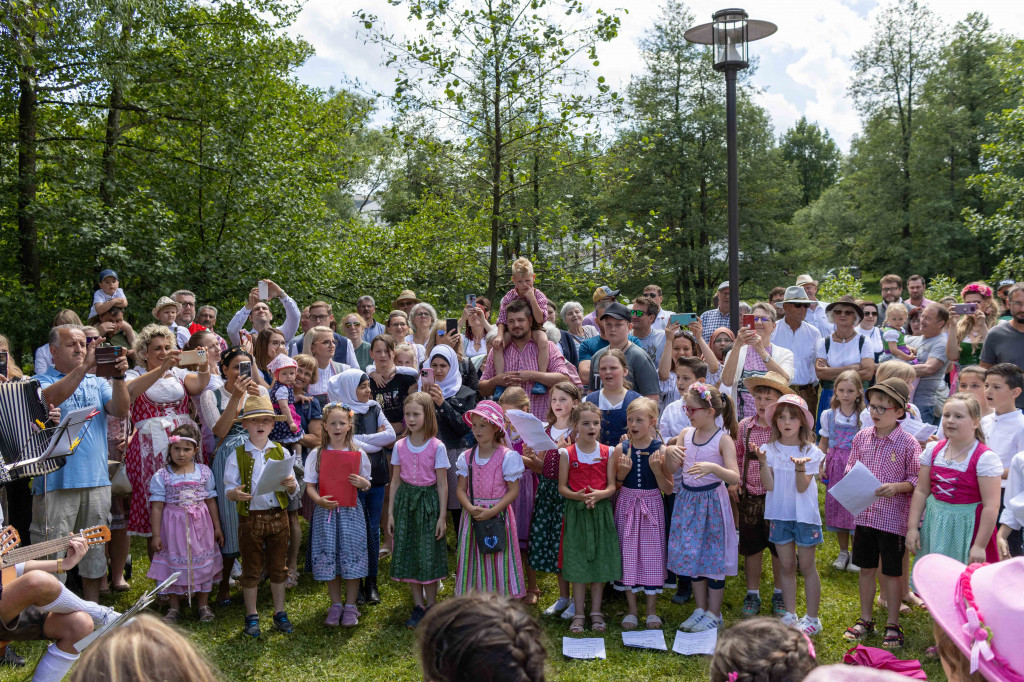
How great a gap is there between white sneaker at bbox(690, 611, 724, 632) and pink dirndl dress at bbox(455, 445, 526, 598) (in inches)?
48.6

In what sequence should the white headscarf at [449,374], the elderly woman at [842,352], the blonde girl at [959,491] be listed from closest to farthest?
1. the blonde girl at [959,491]
2. the white headscarf at [449,374]
3. the elderly woman at [842,352]

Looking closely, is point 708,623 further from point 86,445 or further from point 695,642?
point 86,445

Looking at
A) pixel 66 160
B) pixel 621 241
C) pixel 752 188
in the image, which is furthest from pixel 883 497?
pixel 752 188

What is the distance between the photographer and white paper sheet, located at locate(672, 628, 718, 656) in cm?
488

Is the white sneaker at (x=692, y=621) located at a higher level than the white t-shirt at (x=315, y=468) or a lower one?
lower

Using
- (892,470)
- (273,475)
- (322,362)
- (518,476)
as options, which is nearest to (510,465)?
(518,476)

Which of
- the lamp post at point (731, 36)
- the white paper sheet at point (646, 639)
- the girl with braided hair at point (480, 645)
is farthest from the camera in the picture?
the lamp post at point (731, 36)

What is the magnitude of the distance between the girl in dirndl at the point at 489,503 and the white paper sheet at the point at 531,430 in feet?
0.52

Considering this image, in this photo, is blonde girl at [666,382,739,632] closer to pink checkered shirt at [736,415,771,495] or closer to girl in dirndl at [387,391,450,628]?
pink checkered shirt at [736,415,771,495]

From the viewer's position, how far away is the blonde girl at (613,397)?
5.77 m

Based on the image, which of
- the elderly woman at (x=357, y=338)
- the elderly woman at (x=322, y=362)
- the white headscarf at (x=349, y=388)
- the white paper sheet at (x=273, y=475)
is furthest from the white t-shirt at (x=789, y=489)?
the elderly woman at (x=357, y=338)

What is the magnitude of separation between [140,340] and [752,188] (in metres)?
25.4

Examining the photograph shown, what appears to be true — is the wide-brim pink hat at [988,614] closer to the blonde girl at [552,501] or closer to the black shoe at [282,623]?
the blonde girl at [552,501]

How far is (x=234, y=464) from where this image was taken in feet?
18.1
